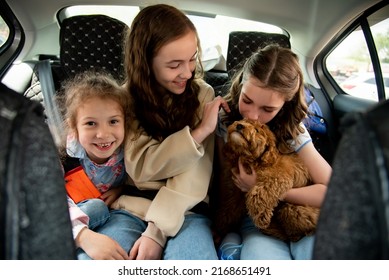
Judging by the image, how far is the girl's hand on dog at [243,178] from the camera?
3.44 ft

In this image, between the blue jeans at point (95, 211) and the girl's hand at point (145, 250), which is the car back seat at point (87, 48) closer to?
the blue jeans at point (95, 211)

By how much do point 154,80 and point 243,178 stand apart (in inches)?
18.0

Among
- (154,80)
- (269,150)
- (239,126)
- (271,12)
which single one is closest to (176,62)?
(154,80)

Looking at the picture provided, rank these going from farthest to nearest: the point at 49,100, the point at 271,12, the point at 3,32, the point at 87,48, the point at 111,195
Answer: the point at 271,12 < the point at 3,32 < the point at 87,48 < the point at 49,100 < the point at 111,195

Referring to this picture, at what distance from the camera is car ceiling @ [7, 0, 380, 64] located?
170 centimetres

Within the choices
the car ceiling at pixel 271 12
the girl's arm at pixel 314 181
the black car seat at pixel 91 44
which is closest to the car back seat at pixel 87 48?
the black car seat at pixel 91 44

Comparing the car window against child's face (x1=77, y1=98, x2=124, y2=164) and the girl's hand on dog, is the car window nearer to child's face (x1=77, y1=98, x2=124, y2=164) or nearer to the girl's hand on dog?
the girl's hand on dog

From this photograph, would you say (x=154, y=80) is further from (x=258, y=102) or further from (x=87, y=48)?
(x=87, y=48)

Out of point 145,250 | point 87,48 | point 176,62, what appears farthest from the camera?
point 87,48

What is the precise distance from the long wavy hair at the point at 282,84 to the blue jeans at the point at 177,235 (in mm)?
388

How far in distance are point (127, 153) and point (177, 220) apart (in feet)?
0.91

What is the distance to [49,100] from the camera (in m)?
1.47

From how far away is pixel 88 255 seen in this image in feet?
2.77

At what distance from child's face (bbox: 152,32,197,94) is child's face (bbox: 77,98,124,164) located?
20 cm
